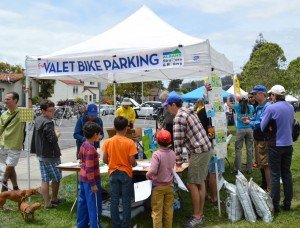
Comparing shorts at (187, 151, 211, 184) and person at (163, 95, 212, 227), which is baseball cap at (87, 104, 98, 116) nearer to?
person at (163, 95, 212, 227)

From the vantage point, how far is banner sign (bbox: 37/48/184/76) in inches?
207

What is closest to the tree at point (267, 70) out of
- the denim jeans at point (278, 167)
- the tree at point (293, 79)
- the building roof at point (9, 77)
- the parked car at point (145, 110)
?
the tree at point (293, 79)

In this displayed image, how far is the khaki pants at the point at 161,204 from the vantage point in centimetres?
423

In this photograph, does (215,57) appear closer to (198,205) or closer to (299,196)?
(198,205)

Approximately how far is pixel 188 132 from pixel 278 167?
1.49 meters

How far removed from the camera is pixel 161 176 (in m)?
4.20

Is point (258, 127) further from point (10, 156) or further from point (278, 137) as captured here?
point (10, 156)

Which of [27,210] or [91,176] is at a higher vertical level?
[91,176]

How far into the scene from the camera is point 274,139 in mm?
5016

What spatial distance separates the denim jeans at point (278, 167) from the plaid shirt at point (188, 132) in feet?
3.55

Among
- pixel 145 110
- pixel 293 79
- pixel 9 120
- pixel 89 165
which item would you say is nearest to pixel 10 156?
pixel 9 120

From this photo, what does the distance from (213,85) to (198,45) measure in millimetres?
624

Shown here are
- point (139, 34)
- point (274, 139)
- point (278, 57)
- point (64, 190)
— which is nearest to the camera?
point (274, 139)

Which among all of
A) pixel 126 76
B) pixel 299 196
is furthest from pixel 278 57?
pixel 299 196
